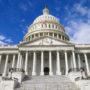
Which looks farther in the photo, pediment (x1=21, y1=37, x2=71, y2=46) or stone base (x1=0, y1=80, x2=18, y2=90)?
pediment (x1=21, y1=37, x2=71, y2=46)

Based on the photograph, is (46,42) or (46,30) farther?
(46,30)

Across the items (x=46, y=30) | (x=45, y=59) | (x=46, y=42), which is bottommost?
(x=45, y=59)

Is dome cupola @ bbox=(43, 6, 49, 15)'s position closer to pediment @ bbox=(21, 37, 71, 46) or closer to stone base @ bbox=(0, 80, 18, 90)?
pediment @ bbox=(21, 37, 71, 46)

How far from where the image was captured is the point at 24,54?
5353 cm

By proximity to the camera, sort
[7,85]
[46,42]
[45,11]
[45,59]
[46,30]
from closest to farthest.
Result: 1. [7,85]
2. [46,42]
3. [45,59]
4. [46,30]
5. [45,11]

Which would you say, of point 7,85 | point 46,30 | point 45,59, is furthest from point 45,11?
point 7,85

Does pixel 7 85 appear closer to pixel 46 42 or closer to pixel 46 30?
pixel 46 42

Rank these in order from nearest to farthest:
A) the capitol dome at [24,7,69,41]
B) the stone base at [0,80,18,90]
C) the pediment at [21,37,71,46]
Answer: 1. the stone base at [0,80,18,90]
2. the pediment at [21,37,71,46]
3. the capitol dome at [24,7,69,41]

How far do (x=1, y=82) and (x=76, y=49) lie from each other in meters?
31.8

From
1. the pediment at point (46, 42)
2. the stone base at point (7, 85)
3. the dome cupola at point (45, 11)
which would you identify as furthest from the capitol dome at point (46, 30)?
the stone base at point (7, 85)

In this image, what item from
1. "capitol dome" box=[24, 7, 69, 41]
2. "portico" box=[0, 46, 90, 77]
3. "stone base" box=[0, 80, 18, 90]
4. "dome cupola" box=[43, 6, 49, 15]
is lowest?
"stone base" box=[0, 80, 18, 90]

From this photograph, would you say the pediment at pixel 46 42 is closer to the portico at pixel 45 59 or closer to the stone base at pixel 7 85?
the portico at pixel 45 59

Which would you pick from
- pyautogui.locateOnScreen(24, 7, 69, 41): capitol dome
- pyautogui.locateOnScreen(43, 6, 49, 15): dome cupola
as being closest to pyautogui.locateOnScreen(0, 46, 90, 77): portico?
pyautogui.locateOnScreen(24, 7, 69, 41): capitol dome

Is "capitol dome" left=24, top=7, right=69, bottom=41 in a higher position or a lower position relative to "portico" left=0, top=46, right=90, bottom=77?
higher
